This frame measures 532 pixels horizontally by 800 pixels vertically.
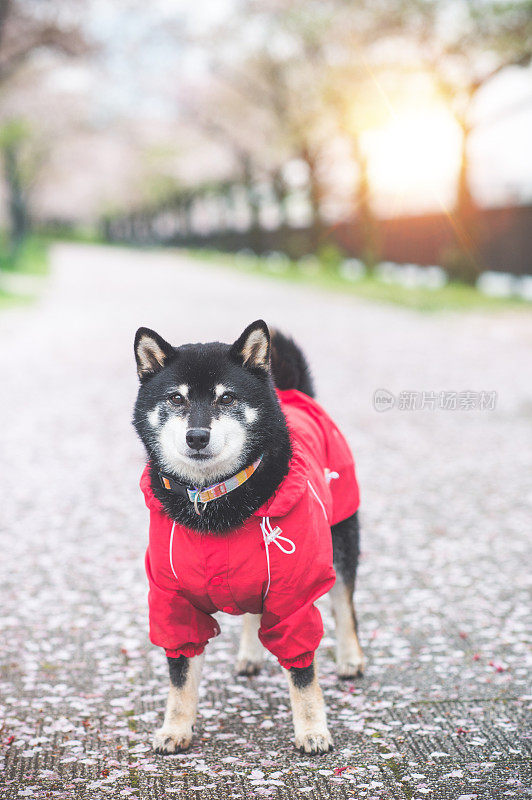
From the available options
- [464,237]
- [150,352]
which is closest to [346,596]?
[150,352]

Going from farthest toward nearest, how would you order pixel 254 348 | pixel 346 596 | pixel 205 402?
pixel 346 596, pixel 254 348, pixel 205 402

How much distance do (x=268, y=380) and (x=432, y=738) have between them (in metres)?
1.43

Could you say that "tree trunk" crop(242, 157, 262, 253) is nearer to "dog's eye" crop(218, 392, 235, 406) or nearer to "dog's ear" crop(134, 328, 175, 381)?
"dog's ear" crop(134, 328, 175, 381)

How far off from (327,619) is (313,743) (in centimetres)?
124

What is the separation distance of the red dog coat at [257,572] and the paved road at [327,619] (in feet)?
1.44

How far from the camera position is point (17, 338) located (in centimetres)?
1509

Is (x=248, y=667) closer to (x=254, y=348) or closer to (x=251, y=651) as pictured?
(x=251, y=651)

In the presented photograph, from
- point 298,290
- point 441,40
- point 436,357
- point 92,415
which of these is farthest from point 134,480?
point 298,290

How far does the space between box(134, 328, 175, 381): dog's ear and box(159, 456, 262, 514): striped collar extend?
0.38 metres

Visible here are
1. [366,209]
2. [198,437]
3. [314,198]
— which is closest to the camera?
[198,437]

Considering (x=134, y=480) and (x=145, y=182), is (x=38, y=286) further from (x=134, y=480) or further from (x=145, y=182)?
(x=145, y=182)

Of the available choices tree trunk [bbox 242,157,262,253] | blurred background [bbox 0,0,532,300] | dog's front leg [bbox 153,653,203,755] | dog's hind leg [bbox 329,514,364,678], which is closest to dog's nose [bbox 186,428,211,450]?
dog's front leg [bbox 153,653,203,755]

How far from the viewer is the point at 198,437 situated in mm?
2723

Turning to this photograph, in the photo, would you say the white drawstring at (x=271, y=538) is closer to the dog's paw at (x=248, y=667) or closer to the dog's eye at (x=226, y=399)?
the dog's eye at (x=226, y=399)
